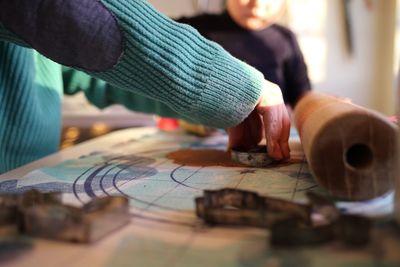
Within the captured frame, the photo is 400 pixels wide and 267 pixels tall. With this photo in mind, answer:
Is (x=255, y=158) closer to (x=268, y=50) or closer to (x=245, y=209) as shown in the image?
(x=245, y=209)

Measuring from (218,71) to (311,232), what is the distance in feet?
0.72

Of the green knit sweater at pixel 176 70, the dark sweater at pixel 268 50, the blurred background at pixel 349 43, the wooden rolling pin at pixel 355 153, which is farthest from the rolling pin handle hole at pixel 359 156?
the blurred background at pixel 349 43

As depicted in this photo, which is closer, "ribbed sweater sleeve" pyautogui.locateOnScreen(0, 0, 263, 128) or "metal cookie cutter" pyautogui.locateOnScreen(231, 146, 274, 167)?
"ribbed sweater sleeve" pyautogui.locateOnScreen(0, 0, 263, 128)

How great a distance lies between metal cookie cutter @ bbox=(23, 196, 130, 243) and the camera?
0.97 feet

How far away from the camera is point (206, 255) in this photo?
281mm

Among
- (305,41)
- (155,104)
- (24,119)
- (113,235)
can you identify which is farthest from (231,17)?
(113,235)

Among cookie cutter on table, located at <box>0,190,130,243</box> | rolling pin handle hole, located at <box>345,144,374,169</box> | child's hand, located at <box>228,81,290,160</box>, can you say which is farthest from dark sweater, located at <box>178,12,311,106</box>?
cookie cutter on table, located at <box>0,190,130,243</box>

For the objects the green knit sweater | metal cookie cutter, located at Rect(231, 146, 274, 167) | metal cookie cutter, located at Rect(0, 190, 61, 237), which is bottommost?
metal cookie cutter, located at Rect(231, 146, 274, 167)

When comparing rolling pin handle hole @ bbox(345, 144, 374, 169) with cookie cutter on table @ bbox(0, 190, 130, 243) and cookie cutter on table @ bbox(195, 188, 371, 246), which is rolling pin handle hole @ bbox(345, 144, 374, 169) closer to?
cookie cutter on table @ bbox(195, 188, 371, 246)

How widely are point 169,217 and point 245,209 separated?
61mm

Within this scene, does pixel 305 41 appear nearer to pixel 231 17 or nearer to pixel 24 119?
pixel 231 17

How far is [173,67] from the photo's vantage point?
43cm

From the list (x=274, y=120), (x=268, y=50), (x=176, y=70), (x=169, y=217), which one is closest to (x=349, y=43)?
(x=268, y=50)

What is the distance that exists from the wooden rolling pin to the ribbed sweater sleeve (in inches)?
5.0
